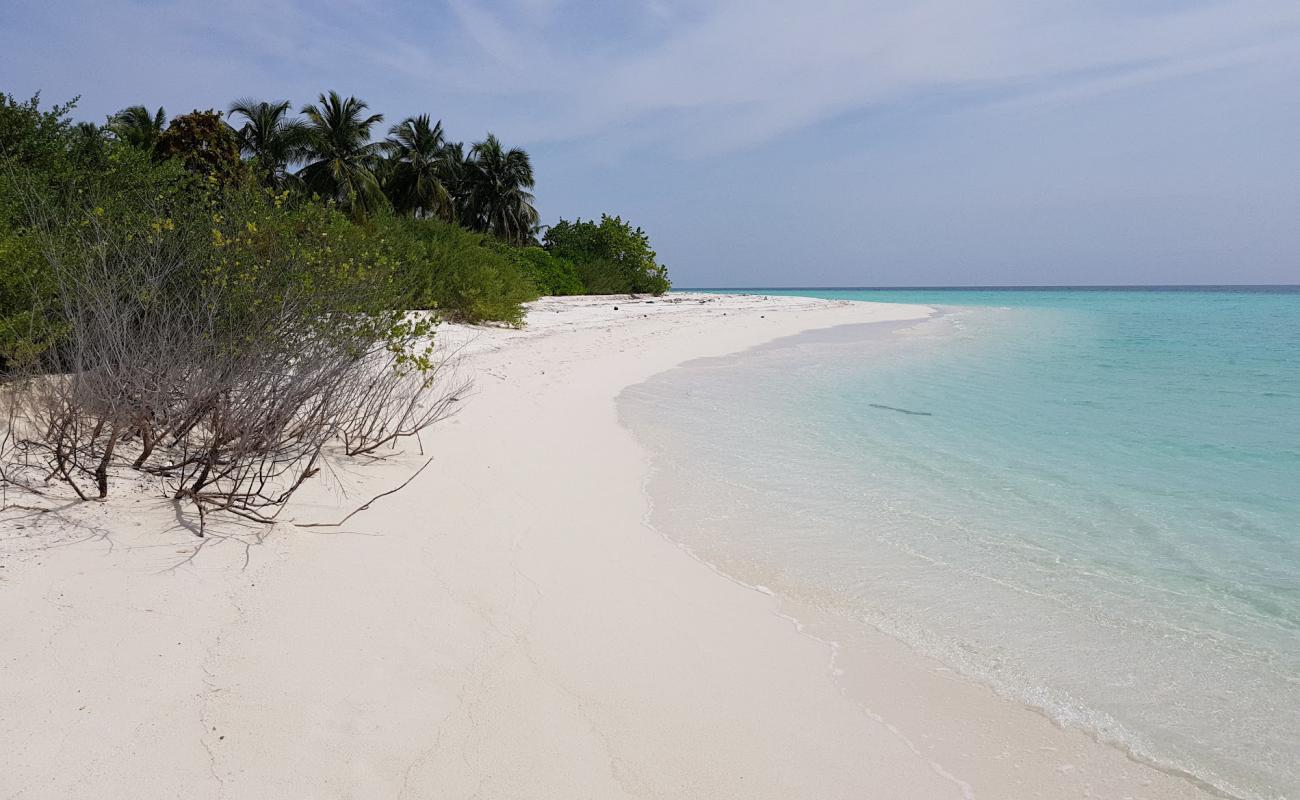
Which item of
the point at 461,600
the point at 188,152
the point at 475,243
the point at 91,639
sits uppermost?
the point at 188,152

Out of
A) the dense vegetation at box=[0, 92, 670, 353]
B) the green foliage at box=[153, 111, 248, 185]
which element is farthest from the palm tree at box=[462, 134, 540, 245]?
the green foliage at box=[153, 111, 248, 185]

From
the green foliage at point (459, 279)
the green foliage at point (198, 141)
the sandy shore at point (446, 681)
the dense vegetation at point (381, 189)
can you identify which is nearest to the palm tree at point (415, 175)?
the dense vegetation at point (381, 189)

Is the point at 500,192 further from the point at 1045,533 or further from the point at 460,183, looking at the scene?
the point at 1045,533

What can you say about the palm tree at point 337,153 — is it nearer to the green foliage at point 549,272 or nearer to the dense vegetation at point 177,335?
the green foliage at point 549,272

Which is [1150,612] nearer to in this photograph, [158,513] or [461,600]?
[461,600]

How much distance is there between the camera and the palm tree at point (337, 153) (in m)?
30.7

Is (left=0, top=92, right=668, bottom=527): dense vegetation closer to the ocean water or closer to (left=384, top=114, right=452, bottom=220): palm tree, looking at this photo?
the ocean water

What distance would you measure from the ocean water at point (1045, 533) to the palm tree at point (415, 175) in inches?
1159

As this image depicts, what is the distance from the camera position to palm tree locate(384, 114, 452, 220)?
118 ft

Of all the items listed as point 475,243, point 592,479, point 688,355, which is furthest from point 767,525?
point 475,243

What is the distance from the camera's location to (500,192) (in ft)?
137

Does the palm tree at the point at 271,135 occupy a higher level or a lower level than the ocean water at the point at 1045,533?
higher

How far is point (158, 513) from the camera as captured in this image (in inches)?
138

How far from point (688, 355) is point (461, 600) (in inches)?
443
